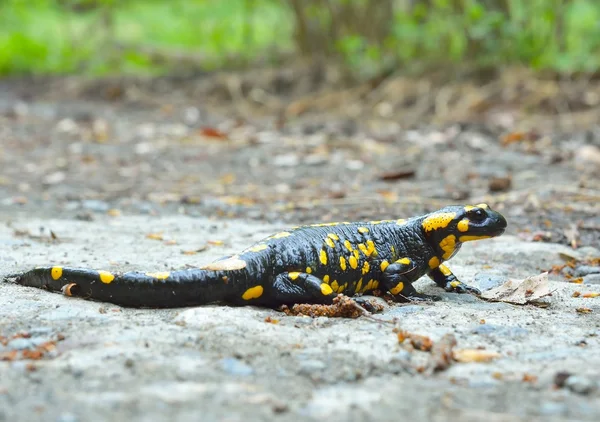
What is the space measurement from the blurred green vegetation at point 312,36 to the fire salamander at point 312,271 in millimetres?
5809

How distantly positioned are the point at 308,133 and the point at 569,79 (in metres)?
3.42

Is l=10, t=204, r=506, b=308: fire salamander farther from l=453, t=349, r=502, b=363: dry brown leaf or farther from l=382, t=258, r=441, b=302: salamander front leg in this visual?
l=453, t=349, r=502, b=363: dry brown leaf

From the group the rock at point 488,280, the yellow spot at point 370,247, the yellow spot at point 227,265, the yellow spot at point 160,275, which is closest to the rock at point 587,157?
the rock at point 488,280

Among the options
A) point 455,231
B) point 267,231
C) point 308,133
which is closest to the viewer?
point 455,231

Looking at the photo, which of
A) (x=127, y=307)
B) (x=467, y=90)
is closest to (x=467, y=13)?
(x=467, y=90)

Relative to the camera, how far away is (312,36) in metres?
12.0

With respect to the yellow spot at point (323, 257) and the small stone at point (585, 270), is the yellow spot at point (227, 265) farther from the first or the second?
the small stone at point (585, 270)

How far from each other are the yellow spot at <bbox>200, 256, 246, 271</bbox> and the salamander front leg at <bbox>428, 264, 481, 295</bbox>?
1193mm

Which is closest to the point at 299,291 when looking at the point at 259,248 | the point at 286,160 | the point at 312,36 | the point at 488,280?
the point at 259,248

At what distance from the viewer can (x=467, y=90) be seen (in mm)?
10578

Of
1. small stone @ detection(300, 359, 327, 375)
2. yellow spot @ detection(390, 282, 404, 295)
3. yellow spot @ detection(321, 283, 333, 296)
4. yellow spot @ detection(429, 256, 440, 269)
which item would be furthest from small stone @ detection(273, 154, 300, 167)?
small stone @ detection(300, 359, 327, 375)

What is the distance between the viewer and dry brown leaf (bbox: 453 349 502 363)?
2.88 m

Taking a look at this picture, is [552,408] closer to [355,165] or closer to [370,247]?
[370,247]

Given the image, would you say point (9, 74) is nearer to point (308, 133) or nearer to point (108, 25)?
point (108, 25)
